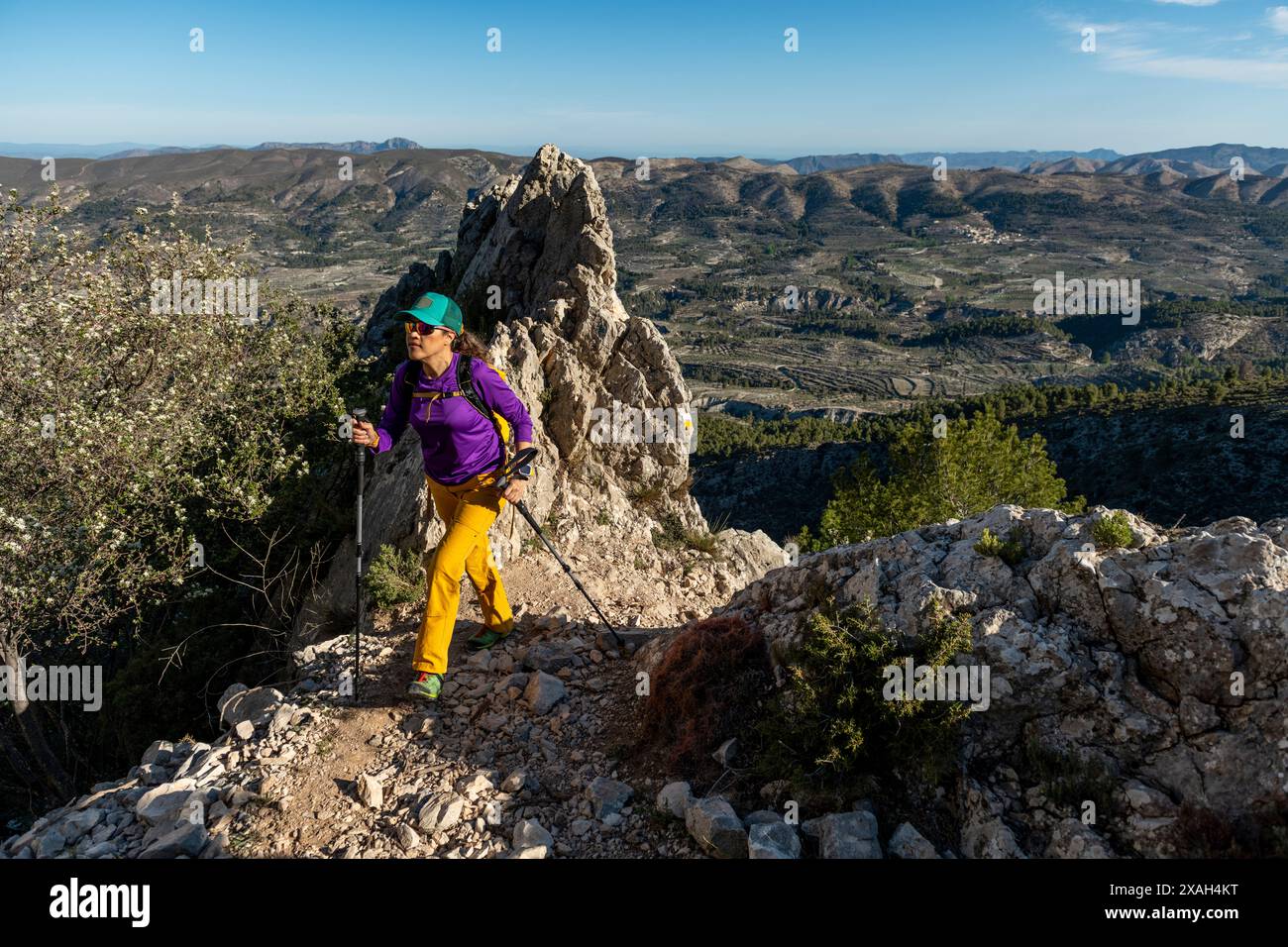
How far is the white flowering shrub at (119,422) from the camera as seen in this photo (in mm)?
11812

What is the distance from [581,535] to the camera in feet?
43.9

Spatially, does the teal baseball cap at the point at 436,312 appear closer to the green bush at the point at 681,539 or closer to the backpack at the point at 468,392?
the backpack at the point at 468,392

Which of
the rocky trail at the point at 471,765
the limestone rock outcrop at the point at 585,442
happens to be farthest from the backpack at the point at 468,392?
the limestone rock outcrop at the point at 585,442

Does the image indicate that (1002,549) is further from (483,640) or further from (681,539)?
(681,539)

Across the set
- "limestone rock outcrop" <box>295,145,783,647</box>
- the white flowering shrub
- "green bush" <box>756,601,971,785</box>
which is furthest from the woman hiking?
the white flowering shrub

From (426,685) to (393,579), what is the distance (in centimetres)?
299

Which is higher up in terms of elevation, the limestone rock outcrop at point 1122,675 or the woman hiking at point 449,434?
the woman hiking at point 449,434

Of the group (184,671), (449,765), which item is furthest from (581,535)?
(184,671)

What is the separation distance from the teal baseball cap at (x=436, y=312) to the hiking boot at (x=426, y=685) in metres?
3.92

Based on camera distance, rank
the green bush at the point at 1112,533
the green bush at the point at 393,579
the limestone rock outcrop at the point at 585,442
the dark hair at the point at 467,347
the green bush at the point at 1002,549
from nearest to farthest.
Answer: the green bush at the point at 1112,533 < the green bush at the point at 1002,549 < the dark hair at the point at 467,347 < the green bush at the point at 393,579 < the limestone rock outcrop at the point at 585,442

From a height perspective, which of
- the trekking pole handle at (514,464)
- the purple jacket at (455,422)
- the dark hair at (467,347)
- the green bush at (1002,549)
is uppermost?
the dark hair at (467,347)

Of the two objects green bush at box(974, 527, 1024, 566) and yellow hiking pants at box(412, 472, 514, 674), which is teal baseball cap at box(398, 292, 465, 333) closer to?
yellow hiking pants at box(412, 472, 514, 674)

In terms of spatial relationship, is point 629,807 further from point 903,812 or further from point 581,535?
point 581,535

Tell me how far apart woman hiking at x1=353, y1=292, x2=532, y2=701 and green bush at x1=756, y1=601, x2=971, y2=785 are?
3.71 metres
